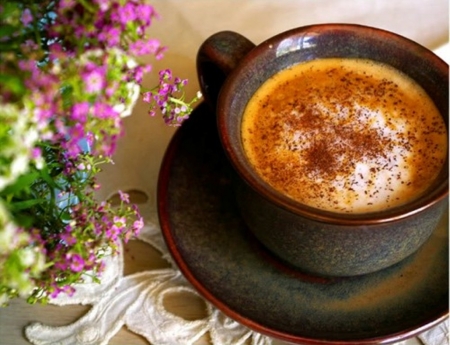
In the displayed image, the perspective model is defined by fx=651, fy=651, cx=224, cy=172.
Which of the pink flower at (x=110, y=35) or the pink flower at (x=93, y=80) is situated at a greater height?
the pink flower at (x=110, y=35)

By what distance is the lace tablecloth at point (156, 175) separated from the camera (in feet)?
2.49

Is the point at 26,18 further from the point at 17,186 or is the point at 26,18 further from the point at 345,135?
the point at 345,135

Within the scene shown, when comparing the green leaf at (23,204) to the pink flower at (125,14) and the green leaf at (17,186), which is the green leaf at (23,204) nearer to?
the green leaf at (17,186)

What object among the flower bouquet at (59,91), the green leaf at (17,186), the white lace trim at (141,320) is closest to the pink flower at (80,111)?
the flower bouquet at (59,91)

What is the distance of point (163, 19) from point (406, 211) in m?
0.59

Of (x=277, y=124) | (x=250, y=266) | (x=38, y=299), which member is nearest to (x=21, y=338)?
(x=38, y=299)

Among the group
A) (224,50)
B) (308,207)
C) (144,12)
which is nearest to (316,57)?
(224,50)

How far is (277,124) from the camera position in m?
0.75

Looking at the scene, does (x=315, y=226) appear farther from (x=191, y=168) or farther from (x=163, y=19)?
(x=163, y=19)

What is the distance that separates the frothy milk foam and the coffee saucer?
12 centimetres

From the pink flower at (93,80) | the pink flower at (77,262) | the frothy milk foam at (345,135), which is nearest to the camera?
the pink flower at (93,80)

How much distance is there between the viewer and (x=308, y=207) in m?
0.64

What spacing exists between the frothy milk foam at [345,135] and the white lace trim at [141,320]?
0.60 ft

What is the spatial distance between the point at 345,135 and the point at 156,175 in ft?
0.99
